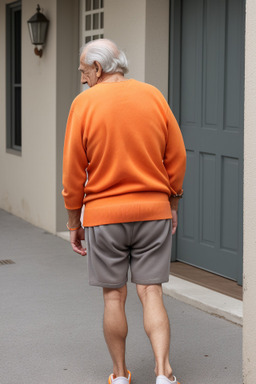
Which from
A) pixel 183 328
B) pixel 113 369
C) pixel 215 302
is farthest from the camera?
pixel 215 302

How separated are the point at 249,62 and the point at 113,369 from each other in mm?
1696

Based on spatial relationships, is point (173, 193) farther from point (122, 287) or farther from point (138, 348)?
point (138, 348)

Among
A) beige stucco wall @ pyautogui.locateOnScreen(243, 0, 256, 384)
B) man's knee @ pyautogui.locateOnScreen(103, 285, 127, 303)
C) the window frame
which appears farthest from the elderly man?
A: the window frame

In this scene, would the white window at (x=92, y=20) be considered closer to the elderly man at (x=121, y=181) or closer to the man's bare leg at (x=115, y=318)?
the elderly man at (x=121, y=181)

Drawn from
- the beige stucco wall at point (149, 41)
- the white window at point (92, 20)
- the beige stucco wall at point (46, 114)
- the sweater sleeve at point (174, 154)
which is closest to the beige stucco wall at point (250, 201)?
the sweater sleeve at point (174, 154)

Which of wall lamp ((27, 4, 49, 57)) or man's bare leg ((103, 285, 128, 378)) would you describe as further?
wall lamp ((27, 4, 49, 57))

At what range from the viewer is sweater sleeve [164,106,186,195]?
12.8 ft

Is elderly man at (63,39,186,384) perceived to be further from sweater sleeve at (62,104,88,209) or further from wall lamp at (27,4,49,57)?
wall lamp at (27,4,49,57)

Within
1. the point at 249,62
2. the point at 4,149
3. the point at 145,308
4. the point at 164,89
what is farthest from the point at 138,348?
the point at 4,149

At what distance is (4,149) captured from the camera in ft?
34.3

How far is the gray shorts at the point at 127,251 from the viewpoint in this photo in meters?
3.82

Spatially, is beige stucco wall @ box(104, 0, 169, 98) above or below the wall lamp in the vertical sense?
below

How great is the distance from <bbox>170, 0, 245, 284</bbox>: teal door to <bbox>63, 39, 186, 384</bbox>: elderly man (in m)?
2.23

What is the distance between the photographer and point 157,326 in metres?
3.85
